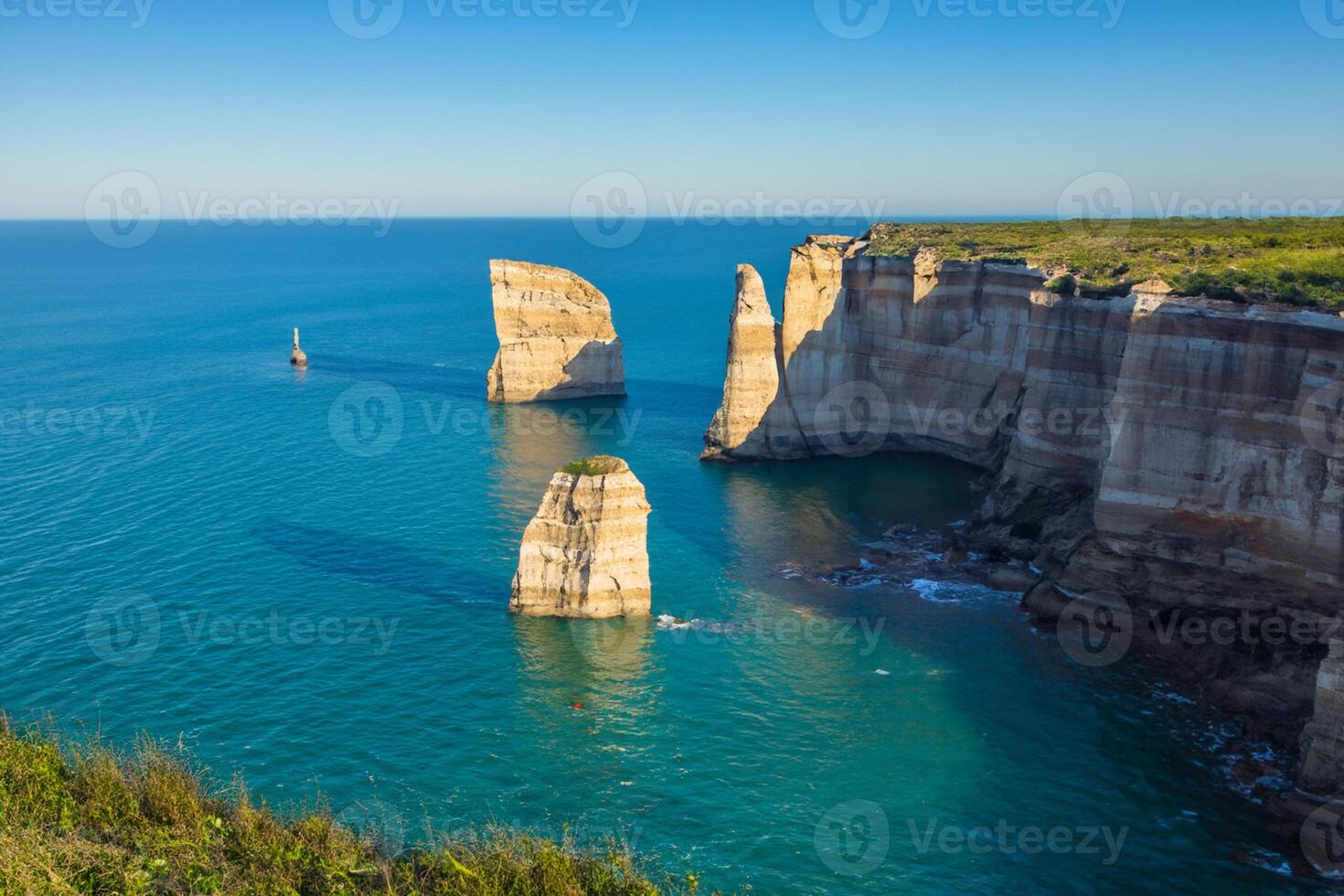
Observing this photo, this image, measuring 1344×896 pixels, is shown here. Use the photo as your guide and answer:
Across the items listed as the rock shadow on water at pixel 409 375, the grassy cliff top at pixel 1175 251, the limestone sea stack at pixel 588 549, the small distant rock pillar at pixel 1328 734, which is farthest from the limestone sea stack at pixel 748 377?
the small distant rock pillar at pixel 1328 734

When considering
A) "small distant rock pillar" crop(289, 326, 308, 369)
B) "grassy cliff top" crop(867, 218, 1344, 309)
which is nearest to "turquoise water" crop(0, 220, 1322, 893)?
"grassy cliff top" crop(867, 218, 1344, 309)

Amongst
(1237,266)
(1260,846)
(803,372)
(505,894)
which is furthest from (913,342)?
(505,894)

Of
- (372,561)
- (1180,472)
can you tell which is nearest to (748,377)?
(372,561)

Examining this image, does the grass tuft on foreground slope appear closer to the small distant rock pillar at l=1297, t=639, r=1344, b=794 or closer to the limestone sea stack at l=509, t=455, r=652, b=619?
the limestone sea stack at l=509, t=455, r=652, b=619

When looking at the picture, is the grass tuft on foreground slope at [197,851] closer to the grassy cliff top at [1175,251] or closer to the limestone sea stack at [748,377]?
the grassy cliff top at [1175,251]

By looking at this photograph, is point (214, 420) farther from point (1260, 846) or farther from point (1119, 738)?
point (1260, 846)

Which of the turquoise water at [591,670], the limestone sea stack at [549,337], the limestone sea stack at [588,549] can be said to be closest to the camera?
the turquoise water at [591,670]

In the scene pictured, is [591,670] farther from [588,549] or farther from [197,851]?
[197,851]
